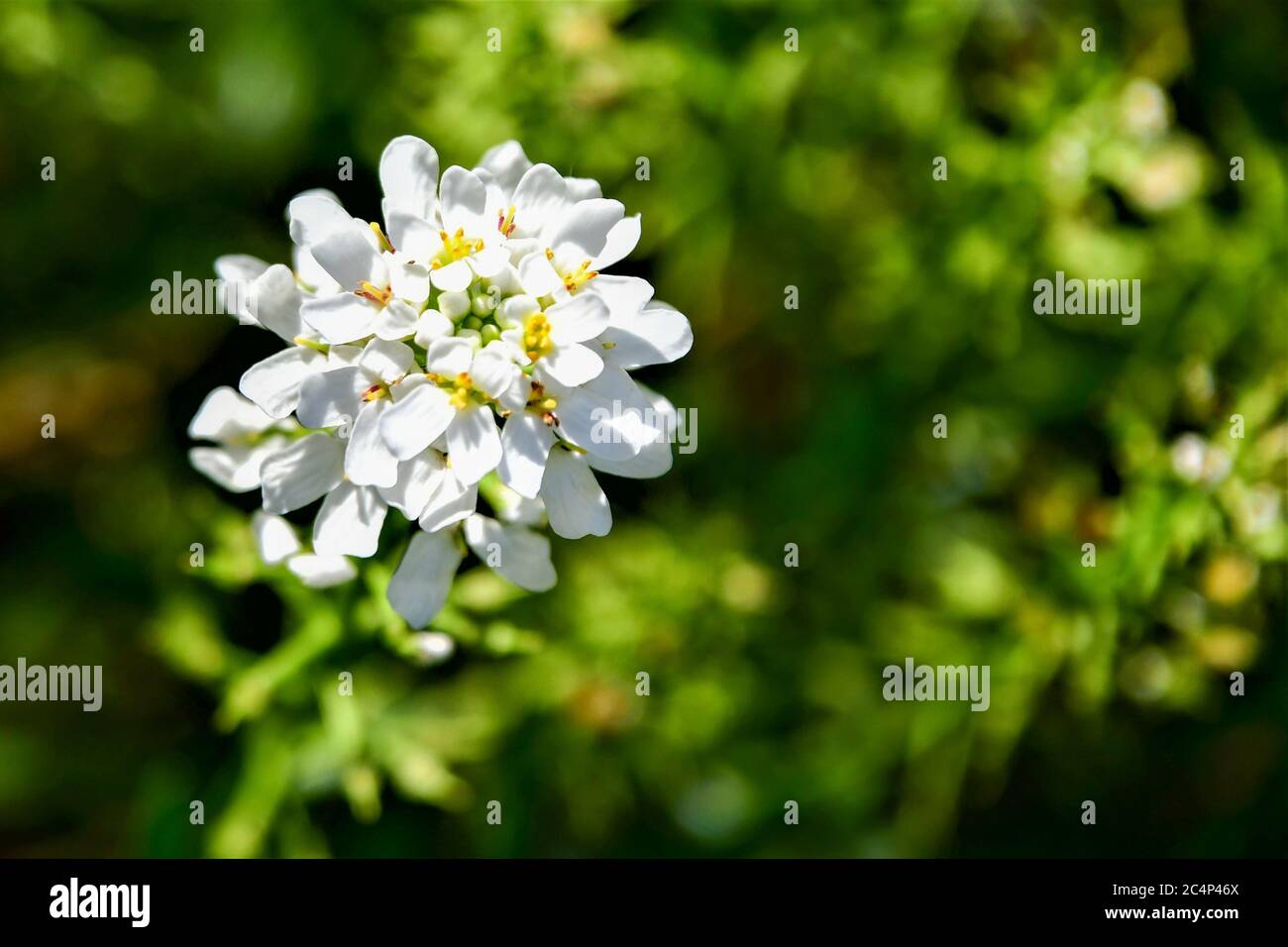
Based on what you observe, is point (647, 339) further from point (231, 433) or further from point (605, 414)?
point (231, 433)

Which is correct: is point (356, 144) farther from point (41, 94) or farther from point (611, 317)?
point (611, 317)

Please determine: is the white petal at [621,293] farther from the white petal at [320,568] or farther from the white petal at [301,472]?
the white petal at [320,568]

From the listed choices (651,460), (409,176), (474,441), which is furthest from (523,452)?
(409,176)

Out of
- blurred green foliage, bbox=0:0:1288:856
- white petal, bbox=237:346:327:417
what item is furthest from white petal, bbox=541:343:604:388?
blurred green foliage, bbox=0:0:1288:856

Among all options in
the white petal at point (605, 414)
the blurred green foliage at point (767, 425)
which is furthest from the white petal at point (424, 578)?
the blurred green foliage at point (767, 425)

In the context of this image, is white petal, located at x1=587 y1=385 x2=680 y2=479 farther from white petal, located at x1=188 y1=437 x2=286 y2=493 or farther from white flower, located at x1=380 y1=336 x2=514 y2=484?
white petal, located at x1=188 y1=437 x2=286 y2=493
